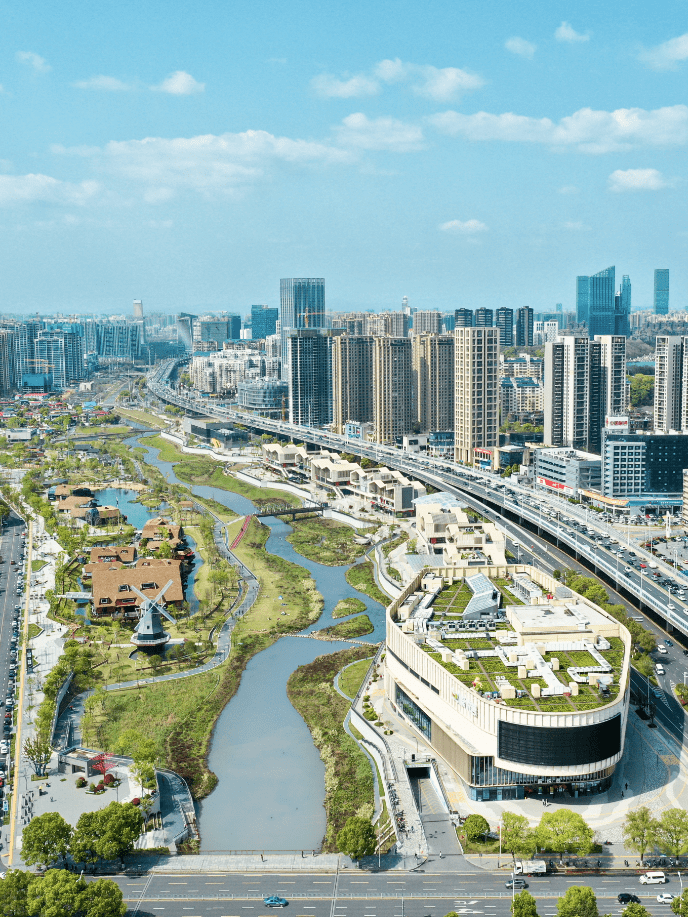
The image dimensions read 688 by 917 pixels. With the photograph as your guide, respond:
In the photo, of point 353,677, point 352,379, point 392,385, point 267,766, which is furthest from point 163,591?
point 352,379

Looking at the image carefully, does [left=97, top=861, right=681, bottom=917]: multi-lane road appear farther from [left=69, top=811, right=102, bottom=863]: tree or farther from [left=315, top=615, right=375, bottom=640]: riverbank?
[left=315, top=615, right=375, bottom=640]: riverbank

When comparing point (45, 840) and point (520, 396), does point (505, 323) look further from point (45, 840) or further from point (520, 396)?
point (45, 840)

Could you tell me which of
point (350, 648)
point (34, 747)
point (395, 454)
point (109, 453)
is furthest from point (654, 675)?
point (109, 453)

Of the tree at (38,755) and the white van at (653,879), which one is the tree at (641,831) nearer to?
the white van at (653,879)

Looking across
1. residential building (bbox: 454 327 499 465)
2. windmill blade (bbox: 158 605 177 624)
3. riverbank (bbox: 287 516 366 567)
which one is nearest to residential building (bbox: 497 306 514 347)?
residential building (bbox: 454 327 499 465)

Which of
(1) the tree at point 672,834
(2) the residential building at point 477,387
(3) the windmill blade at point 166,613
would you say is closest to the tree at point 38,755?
(3) the windmill blade at point 166,613

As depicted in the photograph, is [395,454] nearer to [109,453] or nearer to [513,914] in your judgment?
[109,453]
